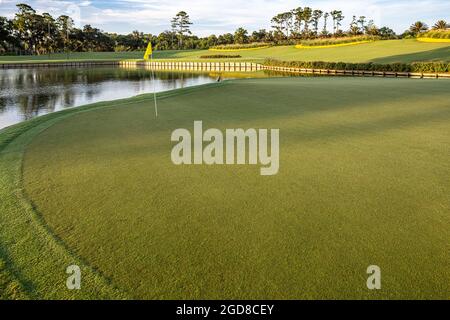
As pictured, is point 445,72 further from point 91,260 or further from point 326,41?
point 326,41

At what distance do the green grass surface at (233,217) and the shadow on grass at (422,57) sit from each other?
39950mm

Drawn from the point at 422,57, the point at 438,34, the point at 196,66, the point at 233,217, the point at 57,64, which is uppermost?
the point at 438,34

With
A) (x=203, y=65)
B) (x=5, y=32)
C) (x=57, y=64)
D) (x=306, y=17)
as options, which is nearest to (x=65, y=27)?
(x=5, y=32)

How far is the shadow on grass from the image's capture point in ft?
134

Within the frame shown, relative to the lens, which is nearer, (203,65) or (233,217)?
(233,217)

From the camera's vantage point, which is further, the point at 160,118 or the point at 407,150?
the point at 160,118

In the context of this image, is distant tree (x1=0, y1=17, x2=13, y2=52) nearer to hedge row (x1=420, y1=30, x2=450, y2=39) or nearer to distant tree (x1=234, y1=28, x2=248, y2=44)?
distant tree (x1=234, y1=28, x2=248, y2=44)

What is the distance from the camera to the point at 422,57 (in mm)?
42406

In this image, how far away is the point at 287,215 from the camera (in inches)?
147

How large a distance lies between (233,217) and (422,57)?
1845 inches

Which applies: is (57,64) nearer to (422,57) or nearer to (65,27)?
(65,27)
